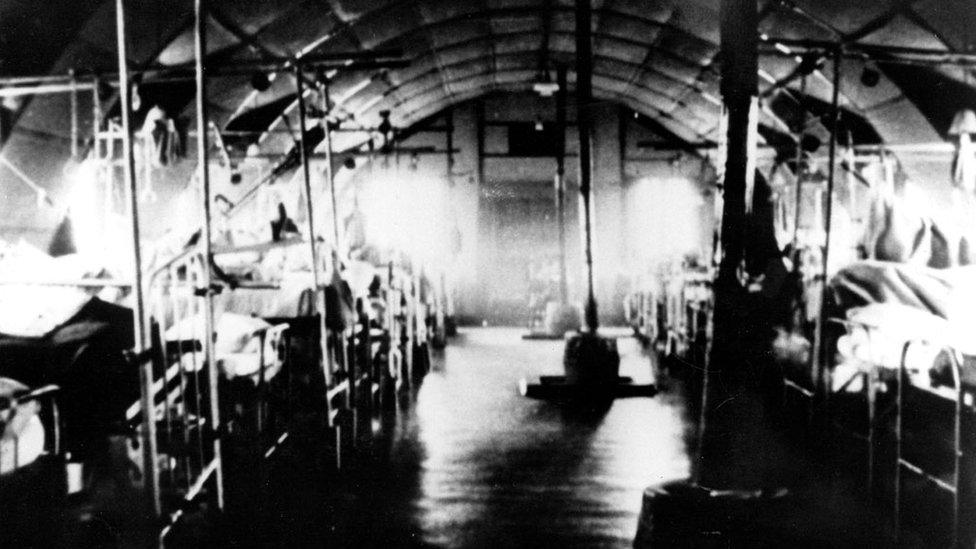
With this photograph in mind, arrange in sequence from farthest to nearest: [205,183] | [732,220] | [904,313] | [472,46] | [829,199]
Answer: [472,46] < [904,313] < [829,199] < [205,183] < [732,220]

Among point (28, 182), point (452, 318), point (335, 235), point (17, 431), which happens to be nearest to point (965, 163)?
point (335, 235)

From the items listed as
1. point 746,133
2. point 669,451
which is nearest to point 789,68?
point 669,451

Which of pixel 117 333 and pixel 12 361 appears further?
pixel 117 333

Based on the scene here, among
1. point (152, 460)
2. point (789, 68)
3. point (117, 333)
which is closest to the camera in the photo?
point (152, 460)

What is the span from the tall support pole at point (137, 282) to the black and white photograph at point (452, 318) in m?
0.02

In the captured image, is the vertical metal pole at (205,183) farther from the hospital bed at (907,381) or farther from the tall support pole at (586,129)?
the tall support pole at (586,129)

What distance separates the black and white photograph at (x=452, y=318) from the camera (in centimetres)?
380

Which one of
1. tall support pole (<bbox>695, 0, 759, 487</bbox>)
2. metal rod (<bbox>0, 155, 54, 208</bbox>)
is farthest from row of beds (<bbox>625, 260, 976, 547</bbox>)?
metal rod (<bbox>0, 155, 54, 208</bbox>)

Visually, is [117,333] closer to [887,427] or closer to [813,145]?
[887,427]

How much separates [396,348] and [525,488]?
3.80 meters

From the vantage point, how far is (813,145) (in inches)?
409

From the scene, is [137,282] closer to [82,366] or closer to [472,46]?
[82,366]

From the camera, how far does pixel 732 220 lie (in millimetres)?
3053

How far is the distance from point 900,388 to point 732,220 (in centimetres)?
207
